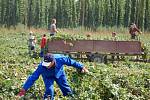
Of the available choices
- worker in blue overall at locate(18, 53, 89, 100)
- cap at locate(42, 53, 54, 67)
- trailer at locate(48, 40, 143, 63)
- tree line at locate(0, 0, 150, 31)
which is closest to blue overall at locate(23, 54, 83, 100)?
worker in blue overall at locate(18, 53, 89, 100)

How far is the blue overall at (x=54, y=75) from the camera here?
9609 mm

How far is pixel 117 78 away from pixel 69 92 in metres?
2.26

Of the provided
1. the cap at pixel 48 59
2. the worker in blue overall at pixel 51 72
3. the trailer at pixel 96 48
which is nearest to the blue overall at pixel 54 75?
the worker in blue overall at pixel 51 72

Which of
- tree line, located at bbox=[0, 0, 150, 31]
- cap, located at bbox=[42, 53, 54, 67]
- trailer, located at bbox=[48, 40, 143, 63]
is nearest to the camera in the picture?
cap, located at bbox=[42, 53, 54, 67]

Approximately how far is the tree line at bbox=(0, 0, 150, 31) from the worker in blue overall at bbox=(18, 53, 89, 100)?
49.7 m

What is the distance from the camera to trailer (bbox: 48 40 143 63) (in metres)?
19.1

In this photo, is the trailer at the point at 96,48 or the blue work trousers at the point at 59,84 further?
the trailer at the point at 96,48

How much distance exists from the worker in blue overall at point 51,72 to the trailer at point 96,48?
8.76m

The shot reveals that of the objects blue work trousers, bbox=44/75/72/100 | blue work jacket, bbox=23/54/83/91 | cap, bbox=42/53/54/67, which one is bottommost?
blue work trousers, bbox=44/75/72/100

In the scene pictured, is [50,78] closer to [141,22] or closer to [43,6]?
[141,22]

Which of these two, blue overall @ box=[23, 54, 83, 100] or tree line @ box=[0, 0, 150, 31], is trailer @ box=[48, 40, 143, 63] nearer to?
blue overall @ box=[23, 54, 83, 100]

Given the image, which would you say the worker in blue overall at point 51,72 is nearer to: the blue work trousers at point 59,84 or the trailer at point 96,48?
the blue work trousers at point 59,84

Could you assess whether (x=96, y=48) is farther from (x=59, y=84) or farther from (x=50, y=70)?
(x=50, y=70)

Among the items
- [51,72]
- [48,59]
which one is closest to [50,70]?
[51,72]
